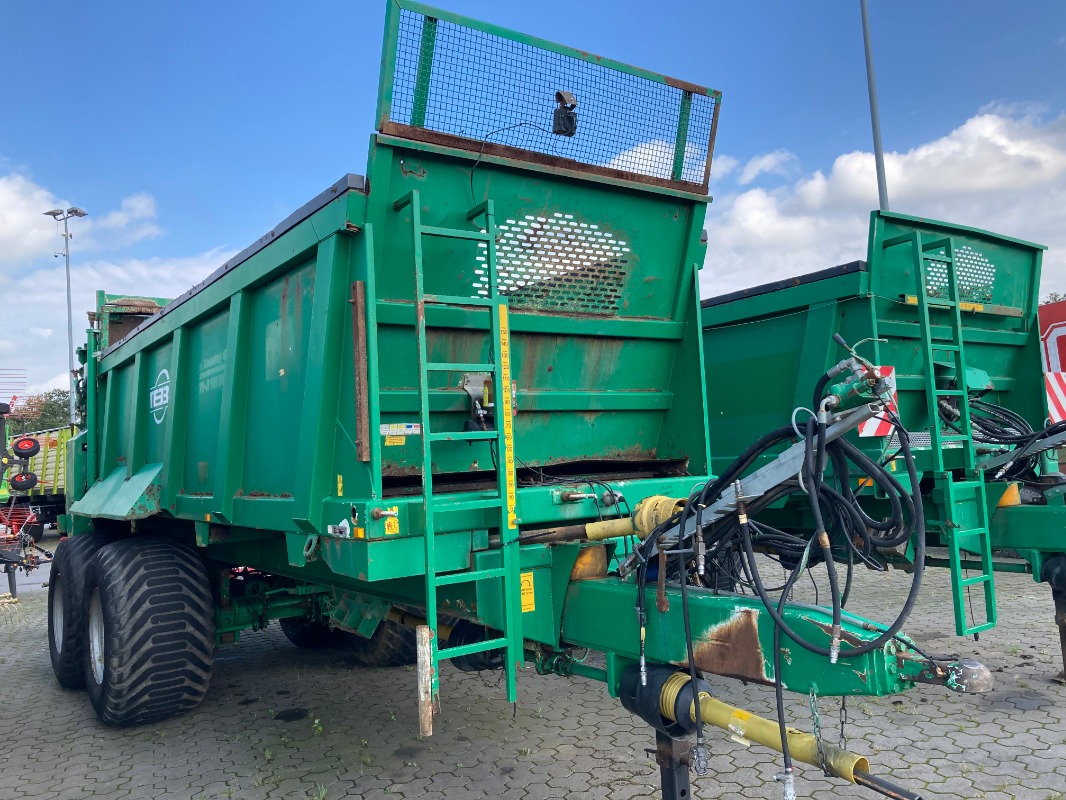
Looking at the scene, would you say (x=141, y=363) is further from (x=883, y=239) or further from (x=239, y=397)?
(x=883, y=239)

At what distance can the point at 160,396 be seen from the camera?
499cm

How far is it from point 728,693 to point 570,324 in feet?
8.74

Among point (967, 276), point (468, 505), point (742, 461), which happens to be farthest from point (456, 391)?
point (967, 276)

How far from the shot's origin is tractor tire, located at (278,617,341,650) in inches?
263

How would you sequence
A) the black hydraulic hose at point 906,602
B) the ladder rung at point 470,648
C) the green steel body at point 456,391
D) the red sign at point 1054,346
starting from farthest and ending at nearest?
the red sign at point 1054,346, the green steel body at point 456,391, the ladder rung at point 470,648, the black hydraulic hose at point 906,602

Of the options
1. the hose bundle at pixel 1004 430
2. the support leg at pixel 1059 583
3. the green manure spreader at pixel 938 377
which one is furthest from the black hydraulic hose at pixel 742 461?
the support leg at pixel 1059 583

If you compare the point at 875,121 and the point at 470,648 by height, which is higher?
the point at 875,121

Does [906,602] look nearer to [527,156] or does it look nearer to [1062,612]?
[527,156]

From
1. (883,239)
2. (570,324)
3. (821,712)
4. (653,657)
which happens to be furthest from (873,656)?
(883,239)

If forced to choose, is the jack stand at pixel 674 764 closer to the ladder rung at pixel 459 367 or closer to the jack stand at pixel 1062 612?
the ladder rung at pixel 459 367

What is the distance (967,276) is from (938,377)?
819 millimetres

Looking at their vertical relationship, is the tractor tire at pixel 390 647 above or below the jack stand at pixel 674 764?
below

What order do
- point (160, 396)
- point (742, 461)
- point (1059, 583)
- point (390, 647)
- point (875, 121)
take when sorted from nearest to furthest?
1. point (742, 461)
2. point (1059, 583)
3. point (160, 396)
4. point (390, 647)
5. point (875, 121)

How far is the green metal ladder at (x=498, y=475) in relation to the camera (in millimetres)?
2799
